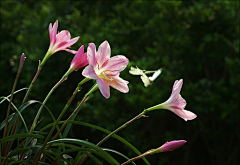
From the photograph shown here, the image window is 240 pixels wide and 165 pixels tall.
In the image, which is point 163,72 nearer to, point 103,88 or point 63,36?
point 63,36

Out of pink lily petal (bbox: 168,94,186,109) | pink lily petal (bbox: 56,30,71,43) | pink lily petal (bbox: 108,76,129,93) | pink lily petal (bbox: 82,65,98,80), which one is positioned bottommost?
pink lily petal (bbox: 168,94,186,109)

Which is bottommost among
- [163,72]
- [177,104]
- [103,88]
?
[163,72]

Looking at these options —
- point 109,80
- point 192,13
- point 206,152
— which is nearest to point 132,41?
point 192,13

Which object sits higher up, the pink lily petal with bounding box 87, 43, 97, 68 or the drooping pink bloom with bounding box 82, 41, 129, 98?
the pink lily petal with bounding box 87, 43, 97, 68

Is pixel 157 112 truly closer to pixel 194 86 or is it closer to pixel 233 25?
pixel 194 86

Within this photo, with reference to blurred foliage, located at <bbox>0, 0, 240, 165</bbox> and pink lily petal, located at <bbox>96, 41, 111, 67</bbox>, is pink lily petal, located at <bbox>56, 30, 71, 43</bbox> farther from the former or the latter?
blurred foliage, located at <bbox>0, 0, 240, 165</bbox>

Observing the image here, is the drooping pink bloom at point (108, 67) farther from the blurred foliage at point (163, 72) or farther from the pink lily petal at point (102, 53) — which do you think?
the blurred foliage at point (163, 72)

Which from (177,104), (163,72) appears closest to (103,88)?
(177,104)

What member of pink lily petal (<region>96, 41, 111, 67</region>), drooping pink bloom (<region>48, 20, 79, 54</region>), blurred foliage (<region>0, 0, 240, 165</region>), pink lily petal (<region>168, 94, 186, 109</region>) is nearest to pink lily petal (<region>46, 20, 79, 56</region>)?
drooping pink bloom (<region>48, 20, 79, 54</region>)
